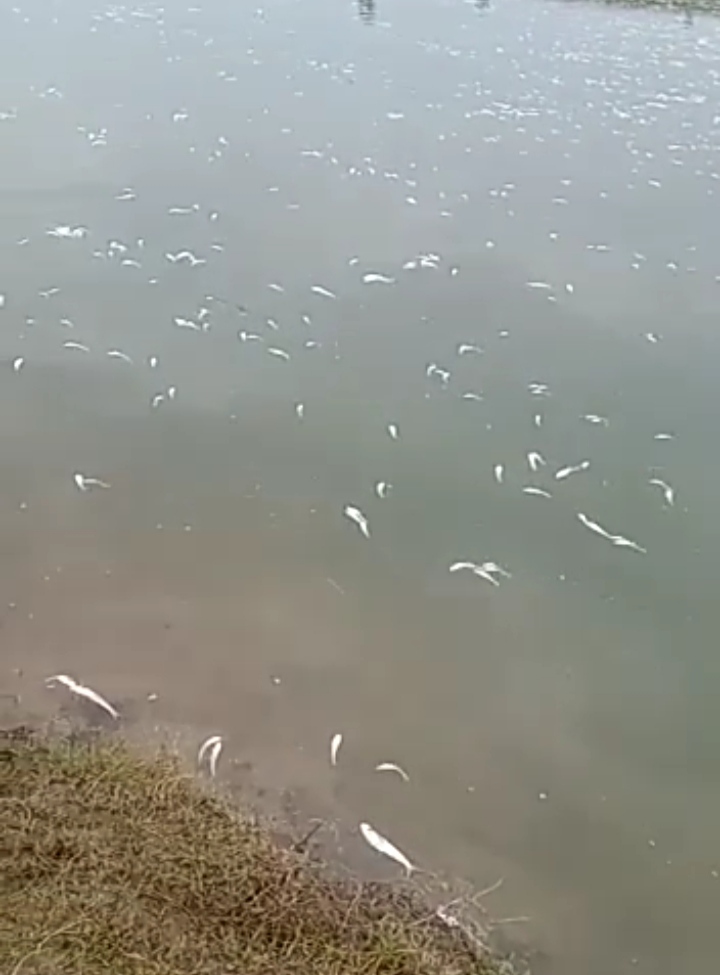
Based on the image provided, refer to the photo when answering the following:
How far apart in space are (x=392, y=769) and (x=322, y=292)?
2.91 m

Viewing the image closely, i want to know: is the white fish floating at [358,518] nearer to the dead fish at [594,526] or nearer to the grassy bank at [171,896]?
the dead fish at [594,526]

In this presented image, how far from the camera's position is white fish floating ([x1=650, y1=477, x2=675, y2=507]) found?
4.02 metres

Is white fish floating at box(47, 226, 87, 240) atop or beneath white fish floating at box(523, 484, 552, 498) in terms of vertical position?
atop

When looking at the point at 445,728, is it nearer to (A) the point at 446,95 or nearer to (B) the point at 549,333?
(B) the point at 549,333

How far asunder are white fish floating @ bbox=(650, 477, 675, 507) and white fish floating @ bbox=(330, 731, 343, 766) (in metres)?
1.57

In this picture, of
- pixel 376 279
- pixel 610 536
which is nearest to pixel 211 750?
pixel 610 536

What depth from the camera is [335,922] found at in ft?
8.22

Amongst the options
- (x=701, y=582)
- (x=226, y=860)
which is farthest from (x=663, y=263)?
(x=226, y=860)

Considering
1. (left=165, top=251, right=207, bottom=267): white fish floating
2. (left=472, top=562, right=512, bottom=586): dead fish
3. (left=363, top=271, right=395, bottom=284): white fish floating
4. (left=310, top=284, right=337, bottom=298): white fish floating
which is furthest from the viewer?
(left=165, top=251, right=207, bottom=267): white fish floating

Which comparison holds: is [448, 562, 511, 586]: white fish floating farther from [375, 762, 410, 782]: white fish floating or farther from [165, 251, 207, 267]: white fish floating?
[165, 251, 207, 267]: white fish floating

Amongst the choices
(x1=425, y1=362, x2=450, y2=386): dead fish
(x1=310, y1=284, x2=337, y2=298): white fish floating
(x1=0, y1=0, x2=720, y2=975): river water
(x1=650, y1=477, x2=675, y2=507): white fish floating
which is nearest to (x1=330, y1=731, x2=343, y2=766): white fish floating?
(x1=0, y1=0, x2=720, y2=975): river water

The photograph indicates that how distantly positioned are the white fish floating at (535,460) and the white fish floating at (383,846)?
172cm

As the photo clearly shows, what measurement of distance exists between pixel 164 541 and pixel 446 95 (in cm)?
551

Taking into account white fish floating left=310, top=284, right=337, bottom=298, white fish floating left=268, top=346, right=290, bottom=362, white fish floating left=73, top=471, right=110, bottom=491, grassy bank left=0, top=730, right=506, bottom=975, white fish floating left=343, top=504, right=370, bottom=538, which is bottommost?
white fish floating left=73, top=471, right=110, bottom=491
